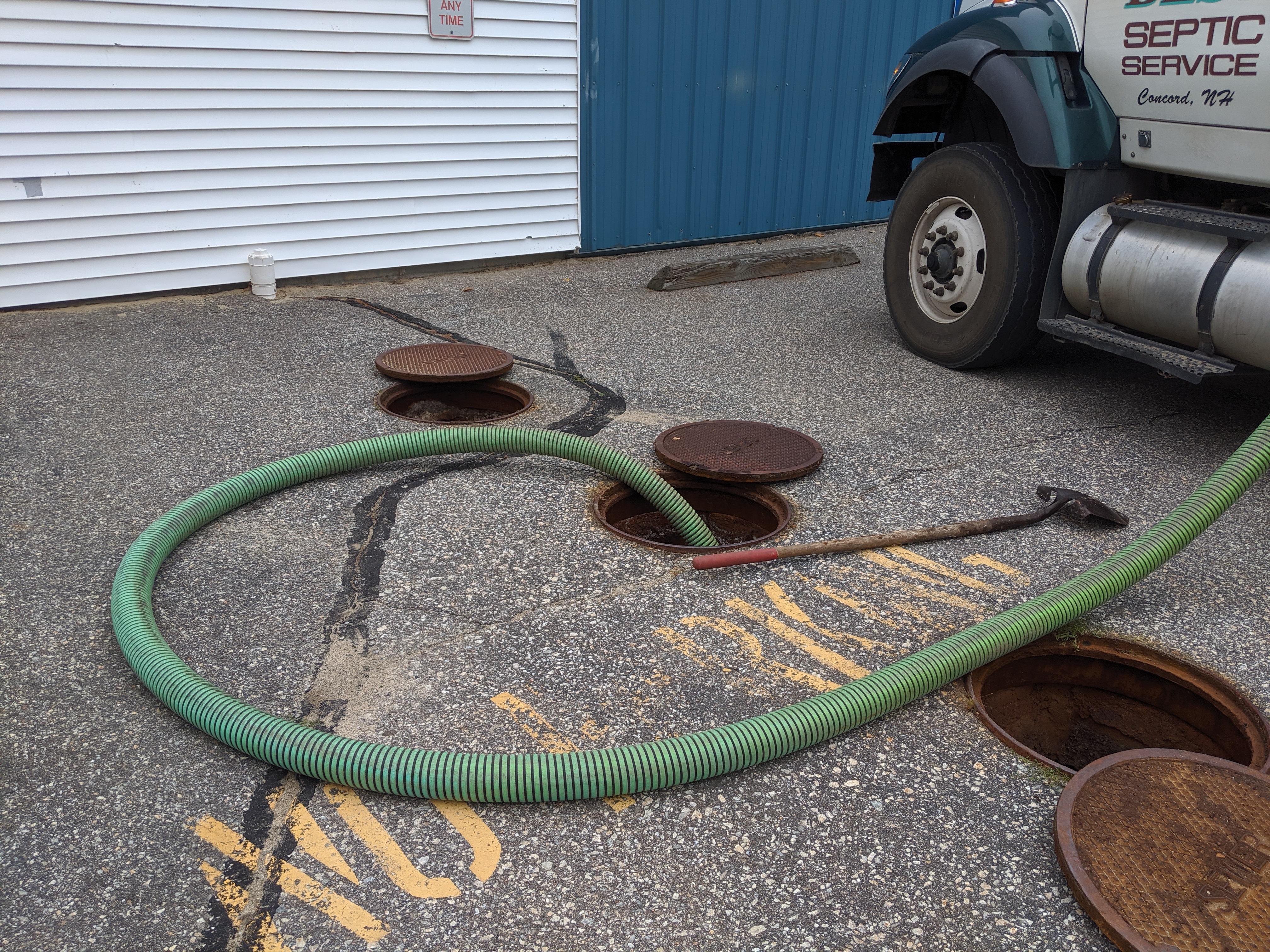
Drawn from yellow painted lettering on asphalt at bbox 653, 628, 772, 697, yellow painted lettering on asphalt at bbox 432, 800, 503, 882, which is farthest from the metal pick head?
yellow painted lettering on asphalt at bbox 432, 800, 503, 882

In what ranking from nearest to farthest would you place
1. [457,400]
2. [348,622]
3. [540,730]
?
1. [540,730]
2. [348,622]
3. [457,400]

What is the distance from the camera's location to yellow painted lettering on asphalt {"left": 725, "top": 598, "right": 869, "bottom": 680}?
266cm

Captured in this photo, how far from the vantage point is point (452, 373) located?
4.82 metres

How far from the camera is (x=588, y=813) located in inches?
85.2

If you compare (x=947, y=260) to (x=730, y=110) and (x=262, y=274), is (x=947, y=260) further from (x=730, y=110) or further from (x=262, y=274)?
(x=262, y=274)

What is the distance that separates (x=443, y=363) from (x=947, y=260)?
2.77m

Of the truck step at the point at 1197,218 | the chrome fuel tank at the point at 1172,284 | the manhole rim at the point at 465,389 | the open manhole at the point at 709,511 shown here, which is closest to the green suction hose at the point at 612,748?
the chrome fuel tank at the point at 1172,284

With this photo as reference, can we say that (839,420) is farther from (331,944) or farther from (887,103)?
(331,944)

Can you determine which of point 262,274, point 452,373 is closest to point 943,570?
point 452,373

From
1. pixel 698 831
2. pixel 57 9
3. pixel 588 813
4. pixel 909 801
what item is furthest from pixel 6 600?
pixel 57 9

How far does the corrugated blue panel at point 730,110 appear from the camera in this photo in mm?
7656

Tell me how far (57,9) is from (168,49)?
0.60 m

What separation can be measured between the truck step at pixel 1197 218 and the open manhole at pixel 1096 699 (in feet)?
6.40

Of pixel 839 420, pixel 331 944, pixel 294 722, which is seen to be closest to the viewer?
pixel 331 944
